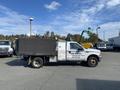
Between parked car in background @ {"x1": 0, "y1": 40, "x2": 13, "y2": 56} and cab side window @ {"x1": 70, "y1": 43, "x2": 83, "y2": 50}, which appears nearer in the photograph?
cab side window @ {"x1": 70, "y1": 43, "x2": 83, "y2": 50}

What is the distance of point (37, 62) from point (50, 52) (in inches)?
47.7

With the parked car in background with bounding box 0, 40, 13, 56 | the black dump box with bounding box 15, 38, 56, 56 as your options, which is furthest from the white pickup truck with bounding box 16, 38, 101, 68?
the parked car in background with bounding box 0, 40, 13, 56

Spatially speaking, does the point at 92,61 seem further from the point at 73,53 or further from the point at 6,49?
the point at 6,49

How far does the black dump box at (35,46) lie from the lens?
16703 millimetres

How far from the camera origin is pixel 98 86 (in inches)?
385

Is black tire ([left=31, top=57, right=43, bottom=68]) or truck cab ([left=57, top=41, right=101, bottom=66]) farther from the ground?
truck cab ([left=57, top=41, right=101, bottom=66])

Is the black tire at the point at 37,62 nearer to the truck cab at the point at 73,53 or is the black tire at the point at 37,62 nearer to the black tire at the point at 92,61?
the truck cab at the point at 73,53

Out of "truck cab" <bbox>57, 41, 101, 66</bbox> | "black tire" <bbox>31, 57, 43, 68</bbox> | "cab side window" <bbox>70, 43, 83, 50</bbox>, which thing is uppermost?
"cab side window" <bbox>70, 43, 83, 50</bbox>

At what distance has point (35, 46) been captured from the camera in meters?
16.8

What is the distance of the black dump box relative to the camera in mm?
16703

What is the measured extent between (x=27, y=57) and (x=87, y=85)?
7.94 metres

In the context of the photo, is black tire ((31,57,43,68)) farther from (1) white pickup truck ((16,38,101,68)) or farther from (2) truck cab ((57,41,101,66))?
(2) truck cab ((57,41,101,66))

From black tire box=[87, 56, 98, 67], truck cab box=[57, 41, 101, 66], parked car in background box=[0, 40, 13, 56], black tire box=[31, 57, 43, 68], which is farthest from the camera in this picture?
parked car in background box=[0, 40, 13, 56]

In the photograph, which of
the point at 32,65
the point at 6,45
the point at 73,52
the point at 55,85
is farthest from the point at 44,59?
the point at 6,45
